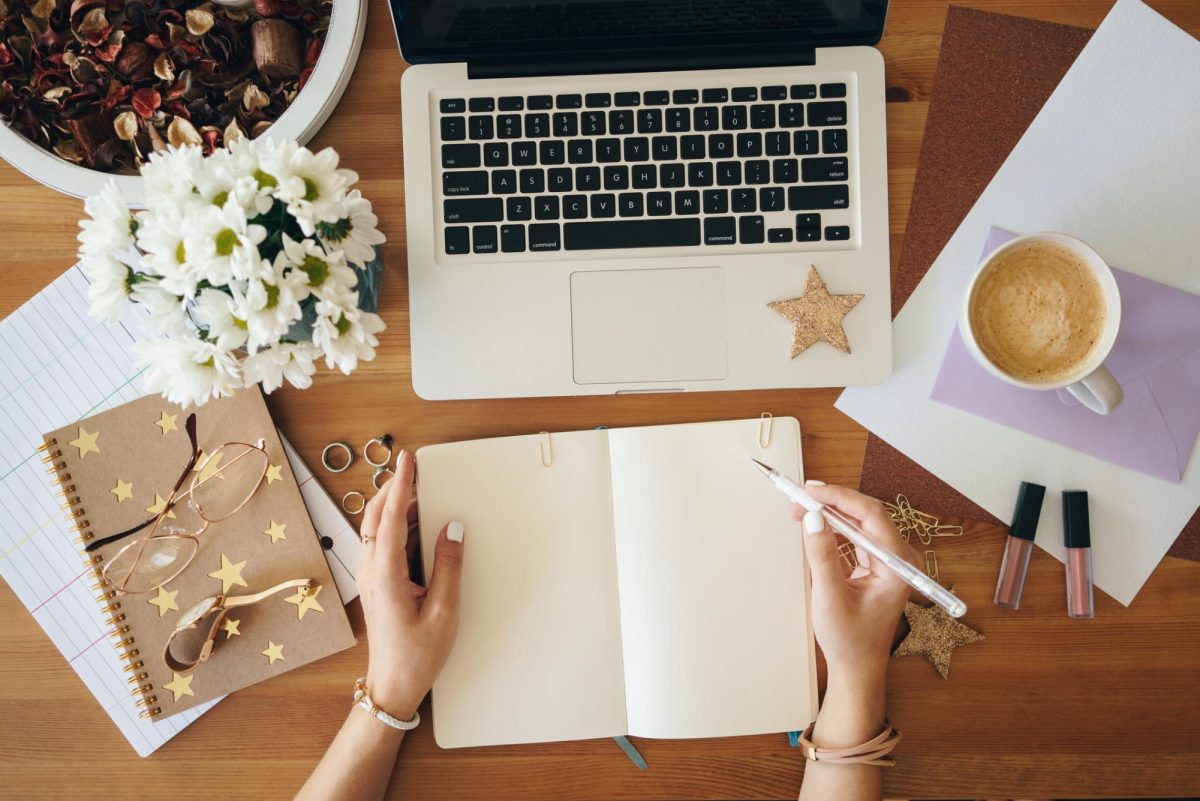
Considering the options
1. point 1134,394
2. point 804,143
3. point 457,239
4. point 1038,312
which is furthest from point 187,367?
point 1134,394

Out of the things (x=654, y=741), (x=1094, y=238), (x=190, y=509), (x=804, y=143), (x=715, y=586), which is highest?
(x=804, y=143)

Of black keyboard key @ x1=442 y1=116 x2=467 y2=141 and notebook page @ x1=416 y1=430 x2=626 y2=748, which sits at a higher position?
black keyboard key @ x1=442 y1=116 x2=467 y2=141

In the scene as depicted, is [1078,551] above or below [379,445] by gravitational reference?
below

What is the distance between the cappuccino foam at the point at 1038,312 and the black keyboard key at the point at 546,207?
416 mm

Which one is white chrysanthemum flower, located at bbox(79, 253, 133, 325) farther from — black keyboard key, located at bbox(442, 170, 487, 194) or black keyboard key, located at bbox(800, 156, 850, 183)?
black keyboard key, located at bbox(800, 156, 850, 183)

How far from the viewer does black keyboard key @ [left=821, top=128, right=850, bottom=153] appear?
2.43 ft

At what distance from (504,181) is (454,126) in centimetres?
8

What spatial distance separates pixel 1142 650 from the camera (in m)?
0.79

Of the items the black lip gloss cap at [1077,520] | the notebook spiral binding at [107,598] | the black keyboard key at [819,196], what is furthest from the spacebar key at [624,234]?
the notebook spiral binding at [107,598]

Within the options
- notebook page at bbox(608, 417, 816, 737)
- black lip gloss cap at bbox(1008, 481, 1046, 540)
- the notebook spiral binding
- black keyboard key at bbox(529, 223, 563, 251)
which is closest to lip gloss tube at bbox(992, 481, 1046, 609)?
black lip gloss cap at bbox(1008, 481, 1046, 540)

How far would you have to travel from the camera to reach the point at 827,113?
74cm

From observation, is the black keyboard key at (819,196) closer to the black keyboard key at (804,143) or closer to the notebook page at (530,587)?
the black keyboard key at (804,143)

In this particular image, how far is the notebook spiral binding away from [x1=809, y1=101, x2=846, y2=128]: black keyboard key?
0.86m

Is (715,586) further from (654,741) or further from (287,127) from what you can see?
(287,127)
